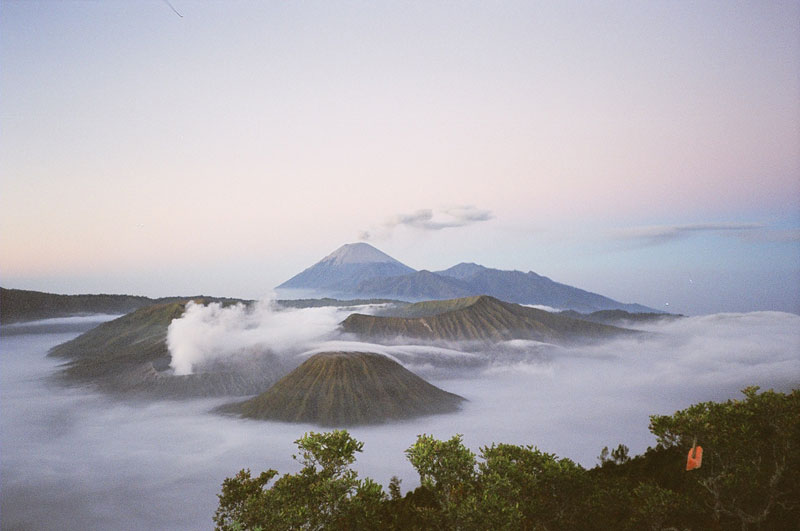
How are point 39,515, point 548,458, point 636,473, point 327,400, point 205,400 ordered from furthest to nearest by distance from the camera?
point 205,400, point 327,400, point 39,515, point 636,473, point 548,458

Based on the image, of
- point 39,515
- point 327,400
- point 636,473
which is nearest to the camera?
point 636,473

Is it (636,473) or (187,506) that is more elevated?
(636,473)

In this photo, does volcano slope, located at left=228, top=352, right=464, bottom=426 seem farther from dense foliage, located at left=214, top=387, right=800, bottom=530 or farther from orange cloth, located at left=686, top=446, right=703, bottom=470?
orange cloth, located at left=686, top=446, right=703, bottom=470

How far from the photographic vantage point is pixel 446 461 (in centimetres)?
2838

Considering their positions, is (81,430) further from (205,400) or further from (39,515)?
(39,515)

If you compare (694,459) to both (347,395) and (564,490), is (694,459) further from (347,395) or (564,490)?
(347,395)

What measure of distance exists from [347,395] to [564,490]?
133 m

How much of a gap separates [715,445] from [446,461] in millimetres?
15950

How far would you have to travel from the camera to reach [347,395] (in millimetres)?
156375

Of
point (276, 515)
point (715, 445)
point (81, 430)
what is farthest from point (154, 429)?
point (715, 445)

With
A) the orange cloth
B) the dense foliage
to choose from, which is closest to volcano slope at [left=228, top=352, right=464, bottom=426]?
the dense foliage

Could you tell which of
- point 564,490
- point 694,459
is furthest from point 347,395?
point 694,459

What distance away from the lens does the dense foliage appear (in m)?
26.3

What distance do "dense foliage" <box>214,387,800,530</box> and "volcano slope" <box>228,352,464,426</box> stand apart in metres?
124
